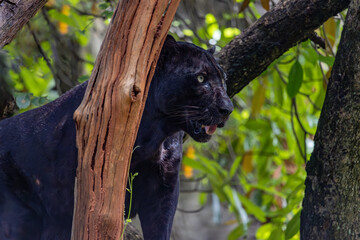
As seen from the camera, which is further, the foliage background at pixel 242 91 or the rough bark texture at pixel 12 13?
the foliage background at pixel 242 91

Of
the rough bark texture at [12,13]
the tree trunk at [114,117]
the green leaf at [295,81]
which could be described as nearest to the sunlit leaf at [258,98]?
the green leaf at [295,81]

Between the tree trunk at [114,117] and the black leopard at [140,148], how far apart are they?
0.53 meters

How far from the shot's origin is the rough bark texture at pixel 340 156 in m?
2.56

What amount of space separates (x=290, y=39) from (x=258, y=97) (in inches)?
58.3

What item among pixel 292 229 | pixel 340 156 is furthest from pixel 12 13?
pixel 292 229

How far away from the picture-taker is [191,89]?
8.03 ft

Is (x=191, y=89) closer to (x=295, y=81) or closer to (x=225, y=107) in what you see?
(x=225, y=107)

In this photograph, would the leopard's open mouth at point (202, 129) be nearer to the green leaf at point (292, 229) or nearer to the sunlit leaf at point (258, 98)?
the green leaf at point (292, 229)

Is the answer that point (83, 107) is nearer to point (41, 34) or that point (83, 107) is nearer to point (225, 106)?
point (225, 106)

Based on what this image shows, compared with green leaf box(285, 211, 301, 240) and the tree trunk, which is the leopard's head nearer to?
the tree trunk

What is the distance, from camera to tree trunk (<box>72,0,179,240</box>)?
1909 millimetres

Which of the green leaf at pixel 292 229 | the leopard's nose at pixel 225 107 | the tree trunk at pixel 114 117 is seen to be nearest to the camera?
the tree trunk at pixel 114 117

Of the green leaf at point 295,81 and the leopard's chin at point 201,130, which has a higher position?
the green leaf at point 295,81

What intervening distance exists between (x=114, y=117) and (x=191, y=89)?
2.03 feet
